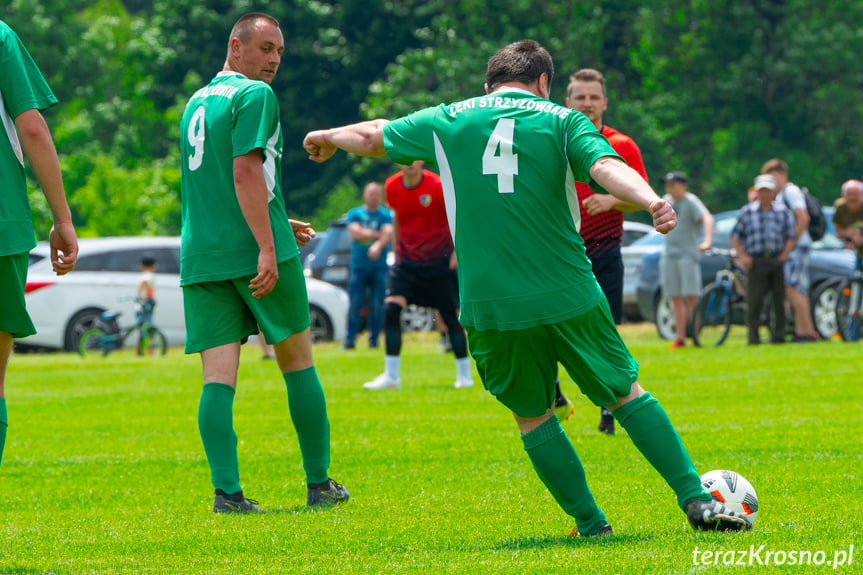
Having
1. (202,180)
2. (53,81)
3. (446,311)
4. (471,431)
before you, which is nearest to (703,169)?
(53,81)

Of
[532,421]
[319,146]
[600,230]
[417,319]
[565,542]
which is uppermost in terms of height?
[319,146]

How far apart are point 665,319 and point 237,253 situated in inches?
521

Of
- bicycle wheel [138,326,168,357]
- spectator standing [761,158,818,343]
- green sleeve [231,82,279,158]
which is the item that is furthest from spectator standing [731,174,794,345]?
green sleeve [231,82,279,158]

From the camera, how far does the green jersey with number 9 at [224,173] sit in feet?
18.0

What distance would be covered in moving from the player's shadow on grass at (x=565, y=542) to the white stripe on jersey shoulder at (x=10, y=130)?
7.21ft

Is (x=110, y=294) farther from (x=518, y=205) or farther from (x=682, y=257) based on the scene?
(x=518, y=205)

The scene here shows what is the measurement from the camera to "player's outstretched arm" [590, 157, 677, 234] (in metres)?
4.00

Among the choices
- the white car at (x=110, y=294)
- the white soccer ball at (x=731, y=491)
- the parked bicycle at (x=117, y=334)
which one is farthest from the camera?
the white car at (x=110, y=294)

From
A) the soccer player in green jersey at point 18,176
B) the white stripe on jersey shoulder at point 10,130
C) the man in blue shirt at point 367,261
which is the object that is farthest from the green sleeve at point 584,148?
the man in blue shirt at point 367,261

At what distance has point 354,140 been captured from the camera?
4746 mm

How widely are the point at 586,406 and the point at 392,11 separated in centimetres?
3530

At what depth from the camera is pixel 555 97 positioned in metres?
36.7

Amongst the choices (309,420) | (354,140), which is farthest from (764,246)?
(354,140)

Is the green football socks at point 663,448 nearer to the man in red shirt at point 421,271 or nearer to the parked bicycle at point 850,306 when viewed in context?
the man in red shirt at point 421,271
